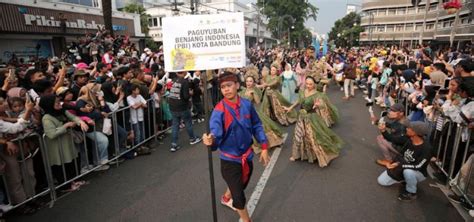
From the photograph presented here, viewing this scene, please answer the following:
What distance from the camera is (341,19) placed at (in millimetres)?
89875

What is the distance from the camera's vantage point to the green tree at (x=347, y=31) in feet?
246

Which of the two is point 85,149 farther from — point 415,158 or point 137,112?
point 415,158

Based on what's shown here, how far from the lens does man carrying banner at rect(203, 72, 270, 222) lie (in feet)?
10.3

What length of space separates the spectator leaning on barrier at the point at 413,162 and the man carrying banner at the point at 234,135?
7.14 feet

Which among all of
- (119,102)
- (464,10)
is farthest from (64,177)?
(464,10)

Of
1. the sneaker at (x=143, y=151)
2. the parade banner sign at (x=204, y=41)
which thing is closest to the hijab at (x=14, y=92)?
the sneaker at (x=143, y=151)

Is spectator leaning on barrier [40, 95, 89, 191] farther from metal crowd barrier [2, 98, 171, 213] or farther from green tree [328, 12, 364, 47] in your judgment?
green tree [328, 12, 364, 47]

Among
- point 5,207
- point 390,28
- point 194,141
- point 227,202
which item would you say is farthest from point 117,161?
point 390,28

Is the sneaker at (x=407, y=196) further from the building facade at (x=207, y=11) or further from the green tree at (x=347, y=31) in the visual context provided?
the green tree at (x=347, y=31)

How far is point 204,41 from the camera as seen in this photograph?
2.94 metres

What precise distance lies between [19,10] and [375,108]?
1883 centimetres

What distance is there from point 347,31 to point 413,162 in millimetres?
80918

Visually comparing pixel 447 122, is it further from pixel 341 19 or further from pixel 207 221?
pixel 341 19

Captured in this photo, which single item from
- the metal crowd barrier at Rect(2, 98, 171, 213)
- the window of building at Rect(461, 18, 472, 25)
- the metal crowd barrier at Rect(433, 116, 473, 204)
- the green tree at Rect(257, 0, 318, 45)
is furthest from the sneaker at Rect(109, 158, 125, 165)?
the green tree at Rect(257, 0, 318, 45)
